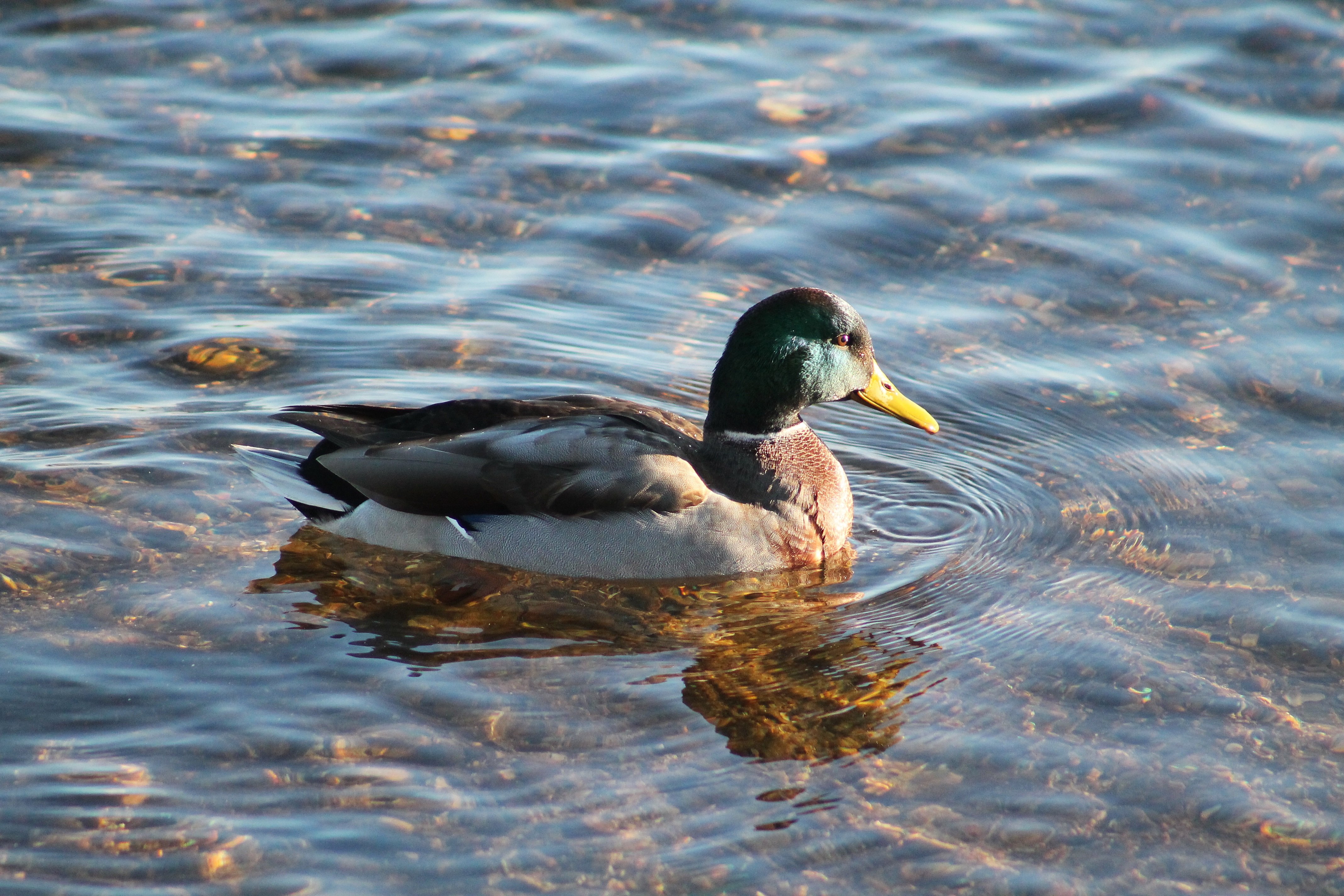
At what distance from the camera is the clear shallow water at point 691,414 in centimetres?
537

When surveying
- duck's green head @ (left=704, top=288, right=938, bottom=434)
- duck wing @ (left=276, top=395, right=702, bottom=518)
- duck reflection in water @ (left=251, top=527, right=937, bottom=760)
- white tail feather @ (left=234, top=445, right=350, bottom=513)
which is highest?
duck's green head @ (left=704, top=288, right=938, bottom=434)

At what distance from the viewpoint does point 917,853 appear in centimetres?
527

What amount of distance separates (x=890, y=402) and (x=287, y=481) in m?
2.73

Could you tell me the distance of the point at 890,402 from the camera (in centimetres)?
741

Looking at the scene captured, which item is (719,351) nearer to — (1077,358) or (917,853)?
(1077,358)

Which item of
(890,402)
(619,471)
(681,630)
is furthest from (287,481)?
(890,402)

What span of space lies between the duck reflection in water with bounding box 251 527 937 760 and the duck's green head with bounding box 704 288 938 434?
739 mm

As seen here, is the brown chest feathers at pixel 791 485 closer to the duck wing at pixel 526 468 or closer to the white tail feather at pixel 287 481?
the duck wing at pixel 526 468

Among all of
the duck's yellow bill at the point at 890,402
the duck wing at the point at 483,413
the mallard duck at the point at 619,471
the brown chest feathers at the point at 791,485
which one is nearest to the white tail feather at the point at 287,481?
the mallard duck at the point at 619,471

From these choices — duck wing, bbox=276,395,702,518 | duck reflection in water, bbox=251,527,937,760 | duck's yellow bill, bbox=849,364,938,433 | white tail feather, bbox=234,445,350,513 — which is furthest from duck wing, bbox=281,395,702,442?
duck's yellow bill, bbox=849,364,938,433

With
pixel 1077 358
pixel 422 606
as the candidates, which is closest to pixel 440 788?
pixel 422 606

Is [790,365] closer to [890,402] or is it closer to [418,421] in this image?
[890,402]

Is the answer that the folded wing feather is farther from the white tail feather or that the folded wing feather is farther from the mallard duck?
the white tail feather

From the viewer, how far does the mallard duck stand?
6.80m
